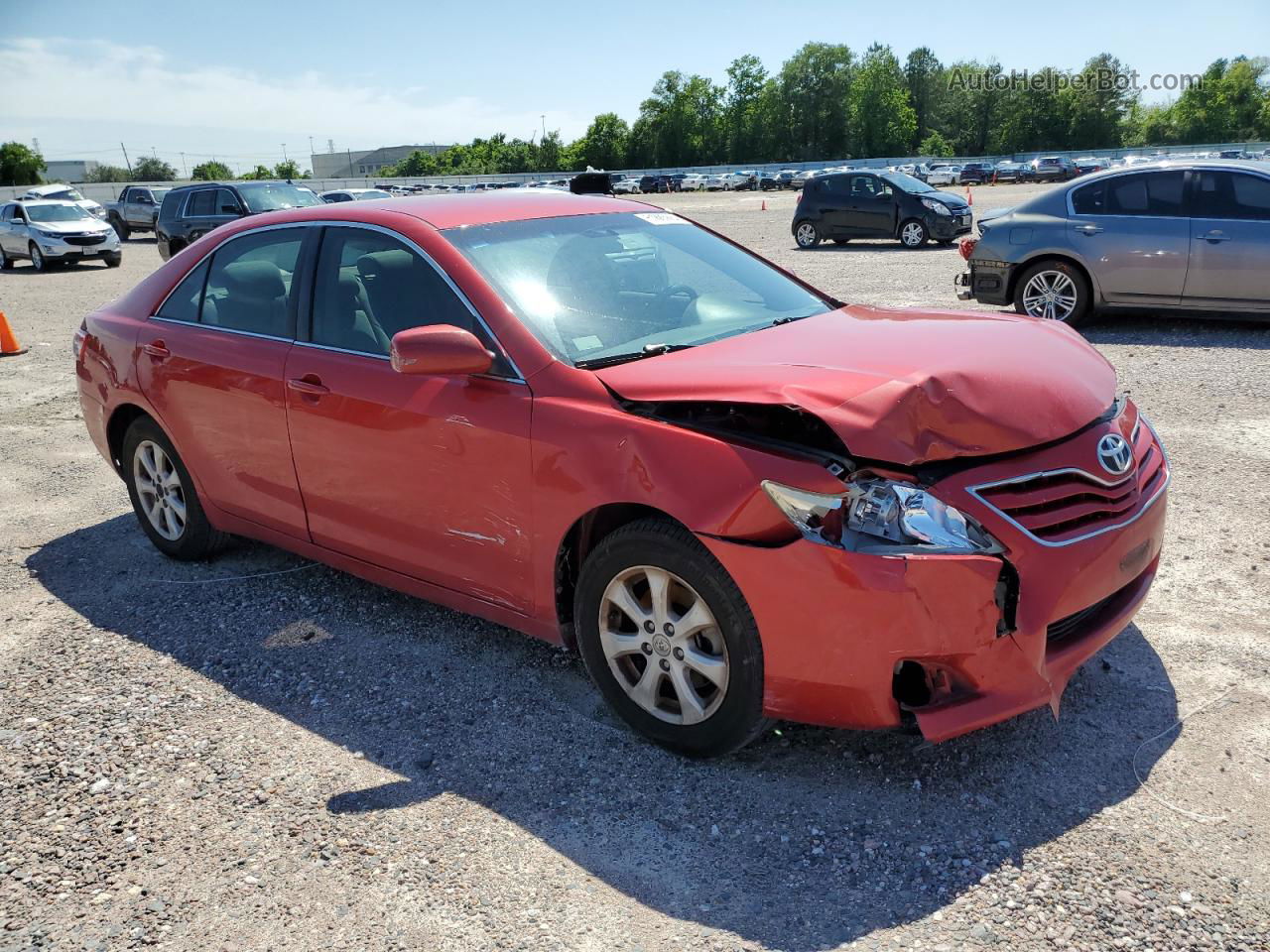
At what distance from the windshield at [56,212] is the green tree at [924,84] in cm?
12328

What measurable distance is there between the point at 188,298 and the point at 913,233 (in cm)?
1809

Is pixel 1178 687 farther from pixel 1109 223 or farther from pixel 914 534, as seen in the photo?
pixel 1109 223

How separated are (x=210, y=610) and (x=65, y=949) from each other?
2.22 meters

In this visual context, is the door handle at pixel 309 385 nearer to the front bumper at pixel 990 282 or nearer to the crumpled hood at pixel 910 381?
the crumpled hood at pixel 910 381

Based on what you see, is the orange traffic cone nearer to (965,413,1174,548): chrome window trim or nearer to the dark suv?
the dark suv

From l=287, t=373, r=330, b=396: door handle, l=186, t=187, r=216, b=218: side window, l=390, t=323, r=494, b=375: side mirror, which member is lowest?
l=287, t=373, r=330, b=396: door handle

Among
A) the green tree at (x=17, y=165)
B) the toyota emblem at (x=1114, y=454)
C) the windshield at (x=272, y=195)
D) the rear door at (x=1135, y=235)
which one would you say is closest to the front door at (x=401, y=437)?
the toyota emblem at (x=1114, y=454)

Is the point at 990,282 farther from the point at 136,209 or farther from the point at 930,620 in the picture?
the point at 136,209

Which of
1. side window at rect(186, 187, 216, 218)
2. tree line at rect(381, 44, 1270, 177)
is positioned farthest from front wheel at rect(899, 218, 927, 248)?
tree line at rect(381, 44, 1270, 177)

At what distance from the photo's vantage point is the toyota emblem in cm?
311

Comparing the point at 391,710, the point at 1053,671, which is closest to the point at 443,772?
the point at 391,710

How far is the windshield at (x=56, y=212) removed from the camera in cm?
2498

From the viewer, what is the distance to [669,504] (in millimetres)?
3031

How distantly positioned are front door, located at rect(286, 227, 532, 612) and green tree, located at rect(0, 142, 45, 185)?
86613mm
